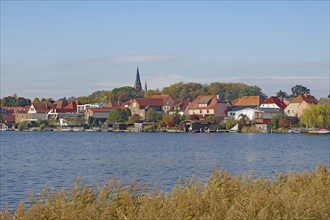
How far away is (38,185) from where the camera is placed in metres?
25.0

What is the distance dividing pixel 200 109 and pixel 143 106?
13175mm

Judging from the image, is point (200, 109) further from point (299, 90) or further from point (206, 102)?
point (299, 90)

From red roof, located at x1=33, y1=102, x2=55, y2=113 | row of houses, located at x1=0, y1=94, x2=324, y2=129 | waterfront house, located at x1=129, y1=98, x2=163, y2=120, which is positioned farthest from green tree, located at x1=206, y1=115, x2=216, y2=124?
red roof, located at x1=33, y1=102, x2=55, y2=113

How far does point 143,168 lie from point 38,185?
9.78 m

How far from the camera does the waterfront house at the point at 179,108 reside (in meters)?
125

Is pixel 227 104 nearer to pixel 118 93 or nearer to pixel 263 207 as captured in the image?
pixel 118 93

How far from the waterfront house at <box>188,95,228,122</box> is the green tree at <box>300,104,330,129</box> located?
Answer: 22893 mm

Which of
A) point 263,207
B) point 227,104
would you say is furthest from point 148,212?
point 227,104

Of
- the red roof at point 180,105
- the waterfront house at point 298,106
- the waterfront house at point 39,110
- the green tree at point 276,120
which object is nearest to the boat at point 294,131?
the green tree at point 276,120

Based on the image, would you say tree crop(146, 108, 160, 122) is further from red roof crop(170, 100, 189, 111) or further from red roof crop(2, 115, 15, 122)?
red roof crop(2, 115, 15, 122)

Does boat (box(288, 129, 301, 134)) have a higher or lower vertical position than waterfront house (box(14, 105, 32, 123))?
lower

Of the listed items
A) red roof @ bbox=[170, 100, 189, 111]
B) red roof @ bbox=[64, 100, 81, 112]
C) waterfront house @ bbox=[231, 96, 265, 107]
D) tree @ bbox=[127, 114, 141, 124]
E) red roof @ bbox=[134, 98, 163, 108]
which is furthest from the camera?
red roof @ bbox=[64, 100, 81, 112]

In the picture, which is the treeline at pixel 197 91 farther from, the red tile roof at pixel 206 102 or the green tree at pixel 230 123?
the green tree at pixel 230 123

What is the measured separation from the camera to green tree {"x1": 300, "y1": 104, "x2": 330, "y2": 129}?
93812 millimetres
